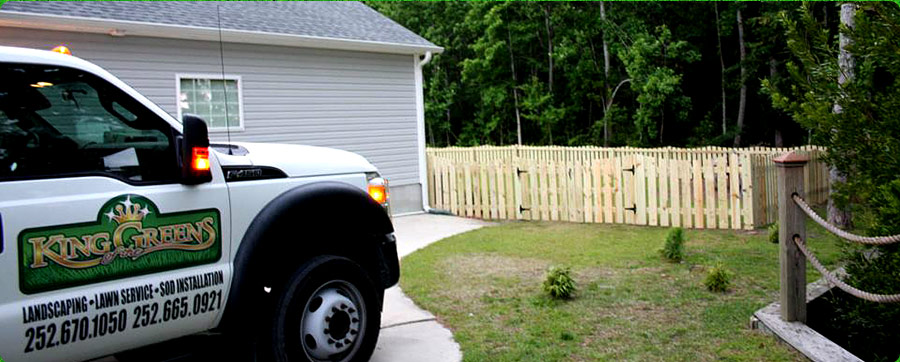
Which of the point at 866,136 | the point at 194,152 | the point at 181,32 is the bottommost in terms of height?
the point at 866,136

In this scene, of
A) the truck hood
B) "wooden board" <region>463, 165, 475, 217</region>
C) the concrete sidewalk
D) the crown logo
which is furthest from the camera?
"wooden board" <region>463, 165, 475, 217</region>

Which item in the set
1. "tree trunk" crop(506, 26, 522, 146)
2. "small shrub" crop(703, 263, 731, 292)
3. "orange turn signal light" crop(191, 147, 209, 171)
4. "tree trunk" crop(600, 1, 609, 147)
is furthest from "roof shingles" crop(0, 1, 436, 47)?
"tree trunk" crop(506, 26, 522, 146)

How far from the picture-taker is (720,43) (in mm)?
27844

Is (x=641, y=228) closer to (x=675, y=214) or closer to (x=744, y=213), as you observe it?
(x=675, y=214)

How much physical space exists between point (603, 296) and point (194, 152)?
4564 mm

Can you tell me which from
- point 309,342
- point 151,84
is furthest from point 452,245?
point 309,342

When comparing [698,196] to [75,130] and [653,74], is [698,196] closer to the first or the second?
[75,130]

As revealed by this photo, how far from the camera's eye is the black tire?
172 inches

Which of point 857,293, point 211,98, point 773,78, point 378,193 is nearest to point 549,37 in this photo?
point 773,78

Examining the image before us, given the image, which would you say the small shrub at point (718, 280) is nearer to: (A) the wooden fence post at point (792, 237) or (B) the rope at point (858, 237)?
(A) the wooden fence post at point (792, 237)

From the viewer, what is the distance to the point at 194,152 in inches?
149

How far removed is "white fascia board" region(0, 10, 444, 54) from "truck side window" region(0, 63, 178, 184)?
764 centimetres

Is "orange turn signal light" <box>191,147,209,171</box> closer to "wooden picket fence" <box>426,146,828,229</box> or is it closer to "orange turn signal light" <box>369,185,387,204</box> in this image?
"orange turn signal light" <box>369,185,387,204</box>

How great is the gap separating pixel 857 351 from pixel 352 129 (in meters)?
10.8
